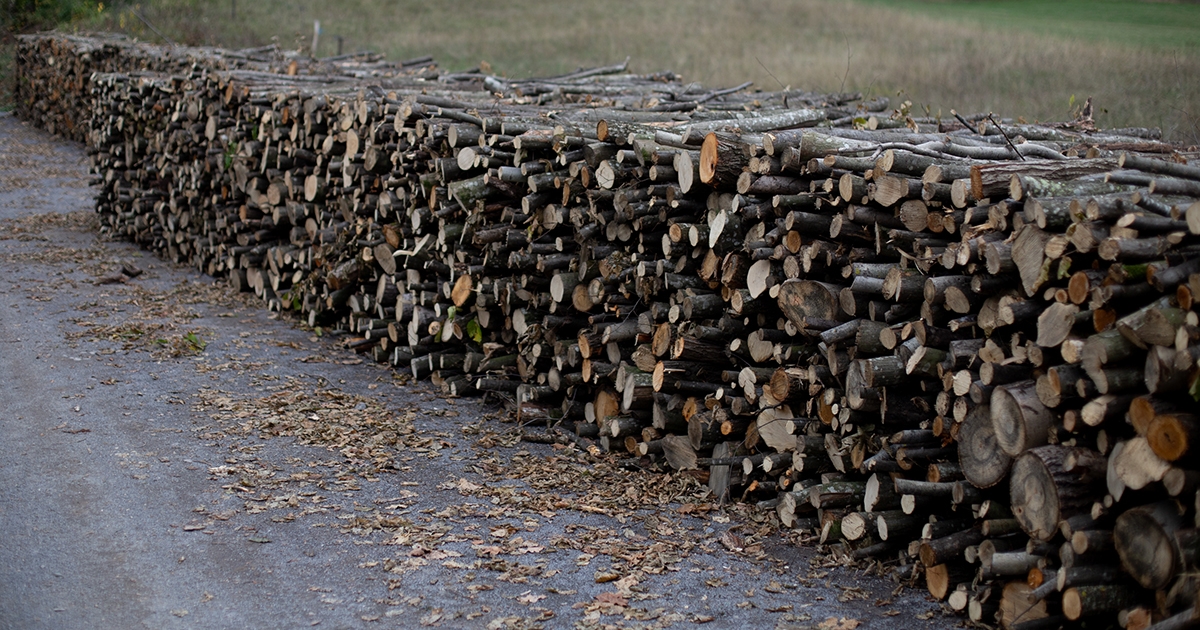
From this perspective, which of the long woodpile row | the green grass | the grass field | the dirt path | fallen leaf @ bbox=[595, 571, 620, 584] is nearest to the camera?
the long woodpile row

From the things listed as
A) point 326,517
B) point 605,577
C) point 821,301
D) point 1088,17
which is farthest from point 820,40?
point 605,577

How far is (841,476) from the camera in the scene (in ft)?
19.0

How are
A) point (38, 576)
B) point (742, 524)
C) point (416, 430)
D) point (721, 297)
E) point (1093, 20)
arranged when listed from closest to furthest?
1. point (38, 576)
2. point (742, 524)
3. point (721, 297)
4. point (416, 430)
5. point (1093, 20)

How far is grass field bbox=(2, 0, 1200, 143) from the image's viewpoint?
57.5ft

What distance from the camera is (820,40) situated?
27.8 m

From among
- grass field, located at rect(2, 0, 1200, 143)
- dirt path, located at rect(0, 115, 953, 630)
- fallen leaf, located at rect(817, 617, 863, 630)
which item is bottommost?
dirt path, located at rect(0, 115, 953, 630)

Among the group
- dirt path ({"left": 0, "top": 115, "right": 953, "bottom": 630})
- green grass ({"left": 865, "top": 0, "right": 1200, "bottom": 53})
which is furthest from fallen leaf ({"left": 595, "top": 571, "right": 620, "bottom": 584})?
green grass ({"left": 865, "top": 0, "right": 1200, "bottom": 53})

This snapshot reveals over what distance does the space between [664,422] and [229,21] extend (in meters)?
28.3

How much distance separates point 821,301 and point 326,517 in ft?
11.0

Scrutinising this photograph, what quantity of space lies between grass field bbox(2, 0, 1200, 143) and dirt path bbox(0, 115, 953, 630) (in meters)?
9.87

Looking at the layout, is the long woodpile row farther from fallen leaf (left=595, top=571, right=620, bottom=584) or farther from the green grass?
the green grass

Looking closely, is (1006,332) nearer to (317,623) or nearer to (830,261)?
(830,261)

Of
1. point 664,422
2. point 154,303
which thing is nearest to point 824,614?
point 664,422

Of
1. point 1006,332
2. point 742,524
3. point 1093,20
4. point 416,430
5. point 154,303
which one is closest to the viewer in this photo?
point 1006,332
